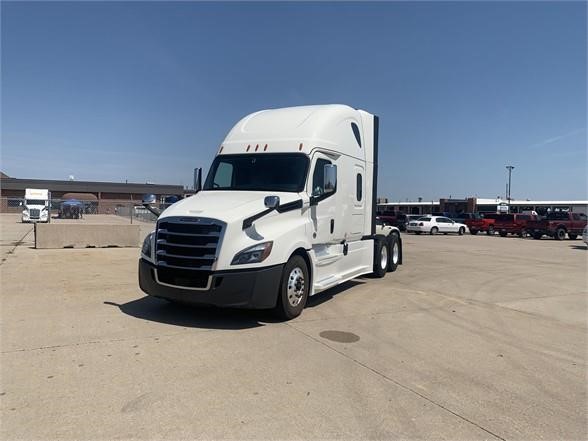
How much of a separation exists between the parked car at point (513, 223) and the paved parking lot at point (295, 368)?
2967 centimetres

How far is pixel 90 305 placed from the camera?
7.70m

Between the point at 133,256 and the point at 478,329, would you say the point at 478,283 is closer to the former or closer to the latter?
the point at 478,329

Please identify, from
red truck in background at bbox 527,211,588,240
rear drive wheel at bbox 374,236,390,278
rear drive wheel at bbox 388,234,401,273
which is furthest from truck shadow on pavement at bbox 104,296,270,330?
red truck in background at bbox 527,211,588,240

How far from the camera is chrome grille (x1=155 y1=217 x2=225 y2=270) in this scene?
6.39 metres

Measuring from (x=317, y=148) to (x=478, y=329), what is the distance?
12.6 ft

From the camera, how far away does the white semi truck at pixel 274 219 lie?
6391 millimetres

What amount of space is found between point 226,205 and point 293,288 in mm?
1609

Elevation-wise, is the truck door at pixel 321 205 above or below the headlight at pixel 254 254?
above

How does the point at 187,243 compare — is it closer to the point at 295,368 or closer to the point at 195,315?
the point at 195,315

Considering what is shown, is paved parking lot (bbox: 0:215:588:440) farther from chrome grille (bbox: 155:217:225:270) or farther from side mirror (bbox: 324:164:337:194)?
side mirror (bbox: 324:164:337:194)

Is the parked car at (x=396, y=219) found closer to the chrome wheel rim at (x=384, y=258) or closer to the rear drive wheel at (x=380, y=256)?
the chrome wheel rim at (x=384, y=258)

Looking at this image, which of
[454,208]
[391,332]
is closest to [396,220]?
[391,332]

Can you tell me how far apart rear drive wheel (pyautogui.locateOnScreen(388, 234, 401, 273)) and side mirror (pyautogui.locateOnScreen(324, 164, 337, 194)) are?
5139mm

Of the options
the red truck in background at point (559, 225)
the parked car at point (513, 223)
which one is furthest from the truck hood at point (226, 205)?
the parked car at point (513, 223)
